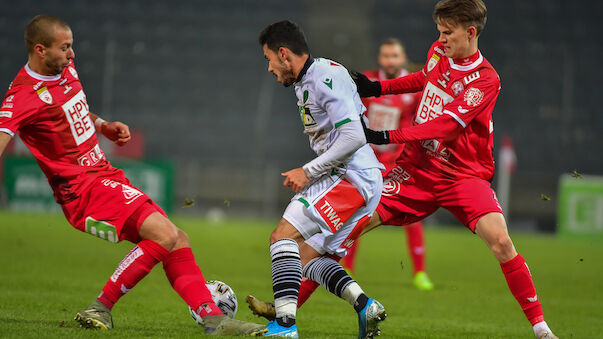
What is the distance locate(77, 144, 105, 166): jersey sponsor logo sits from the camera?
178 inches

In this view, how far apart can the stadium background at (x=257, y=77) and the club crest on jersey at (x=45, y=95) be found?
42.7ft

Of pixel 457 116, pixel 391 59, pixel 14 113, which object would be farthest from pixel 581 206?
pixel 14 113

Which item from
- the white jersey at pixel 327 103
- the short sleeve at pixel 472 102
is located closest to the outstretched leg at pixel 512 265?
the short sleeve at pixel 472 102

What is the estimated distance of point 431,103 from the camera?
498cm

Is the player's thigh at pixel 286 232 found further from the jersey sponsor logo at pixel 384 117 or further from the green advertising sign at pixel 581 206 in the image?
the green advertising sign at pixel 581 206

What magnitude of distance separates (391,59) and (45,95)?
4348mm

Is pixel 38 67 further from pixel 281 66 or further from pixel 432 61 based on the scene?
pixel 432 61

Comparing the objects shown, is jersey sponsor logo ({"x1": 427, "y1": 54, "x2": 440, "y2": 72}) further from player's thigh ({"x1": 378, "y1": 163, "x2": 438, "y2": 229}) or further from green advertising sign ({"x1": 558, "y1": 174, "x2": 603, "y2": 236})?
green advertising sign ({"x1": 558, "y1": 174, "x2": 603, "y2": 236})

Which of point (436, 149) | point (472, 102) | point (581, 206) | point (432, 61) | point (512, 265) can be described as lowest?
point (581, 206)

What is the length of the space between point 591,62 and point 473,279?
43.3 ft

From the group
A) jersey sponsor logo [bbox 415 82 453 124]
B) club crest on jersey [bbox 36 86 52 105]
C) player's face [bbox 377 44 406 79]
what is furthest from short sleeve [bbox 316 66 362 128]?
player's face [bbox 377 44 406 79]

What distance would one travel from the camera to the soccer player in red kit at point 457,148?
15.4ft

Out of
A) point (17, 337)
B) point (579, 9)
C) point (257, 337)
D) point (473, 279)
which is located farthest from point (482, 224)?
point (579, 9)

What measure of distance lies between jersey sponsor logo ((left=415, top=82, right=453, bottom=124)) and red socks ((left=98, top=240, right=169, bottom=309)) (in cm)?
178
